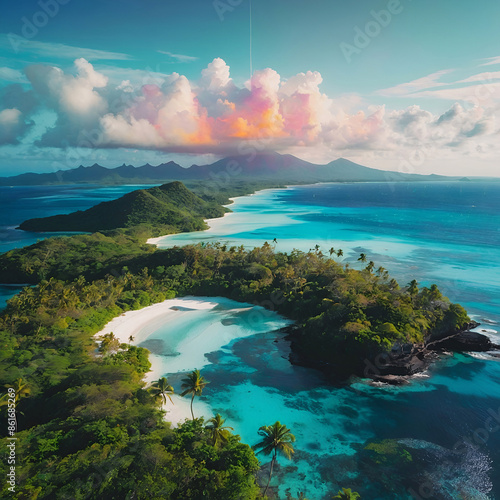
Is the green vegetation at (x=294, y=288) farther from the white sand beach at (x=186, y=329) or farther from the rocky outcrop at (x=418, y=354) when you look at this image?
the white sand beach at (x=186, y=329)

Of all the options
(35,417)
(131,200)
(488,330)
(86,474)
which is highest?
(131,200)

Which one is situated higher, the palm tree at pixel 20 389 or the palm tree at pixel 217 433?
the palm tree at pixel 20 389

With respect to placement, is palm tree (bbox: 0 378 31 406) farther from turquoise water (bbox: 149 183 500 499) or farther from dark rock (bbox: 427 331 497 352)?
dark rock (bbox: 427 331 497 352)

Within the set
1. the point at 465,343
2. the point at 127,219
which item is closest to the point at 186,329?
the point at 465,343

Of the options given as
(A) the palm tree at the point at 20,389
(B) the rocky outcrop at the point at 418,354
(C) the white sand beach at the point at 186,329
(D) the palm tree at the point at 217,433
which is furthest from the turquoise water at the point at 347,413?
(A) the palm tree at the point at 20,389

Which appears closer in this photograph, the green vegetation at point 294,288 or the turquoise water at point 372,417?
the turquoise water at point 372,417

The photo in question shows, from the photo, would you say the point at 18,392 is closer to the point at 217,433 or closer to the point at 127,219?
the point at 217,433

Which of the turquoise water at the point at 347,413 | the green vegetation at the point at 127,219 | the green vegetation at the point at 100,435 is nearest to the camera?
the green vegetation at the point at 100,435

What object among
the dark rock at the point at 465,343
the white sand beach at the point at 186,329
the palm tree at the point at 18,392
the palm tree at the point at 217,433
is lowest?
the dark rock at the point at 465,343

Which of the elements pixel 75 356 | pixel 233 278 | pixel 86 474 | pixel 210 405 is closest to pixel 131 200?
pixel 233 278

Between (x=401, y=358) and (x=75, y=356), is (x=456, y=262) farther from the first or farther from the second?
(x=75, y=356)

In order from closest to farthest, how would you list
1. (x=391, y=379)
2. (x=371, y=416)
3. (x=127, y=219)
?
(x=371, y=416) < (x=391, y=379) < (x=127, y=219)
